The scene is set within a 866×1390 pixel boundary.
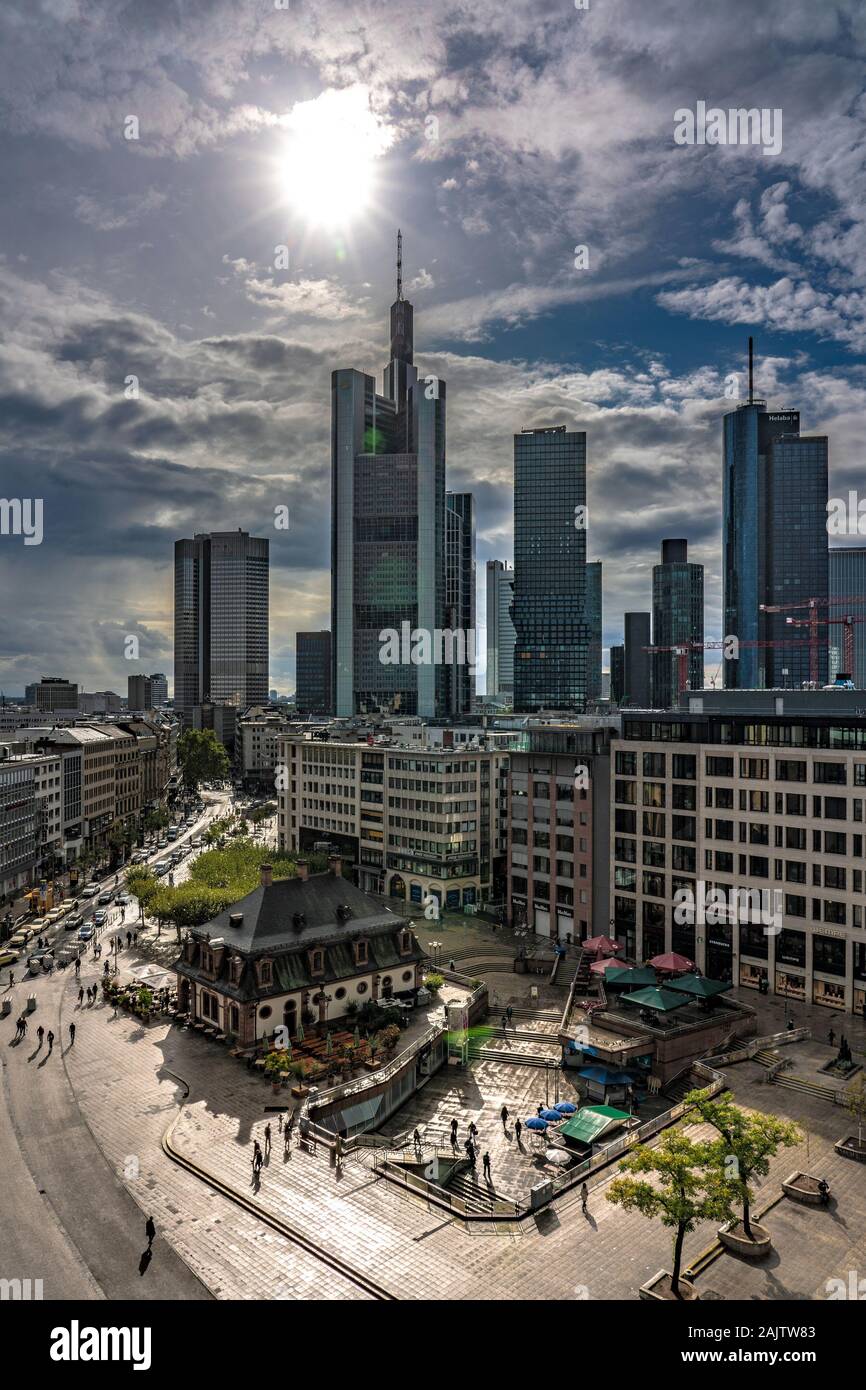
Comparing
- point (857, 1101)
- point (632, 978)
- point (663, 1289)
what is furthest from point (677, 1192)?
point (632, 978)

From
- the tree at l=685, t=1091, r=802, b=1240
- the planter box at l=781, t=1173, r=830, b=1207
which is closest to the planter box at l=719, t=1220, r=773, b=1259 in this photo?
the tree at l=685, t=1091, r=802, b=1240

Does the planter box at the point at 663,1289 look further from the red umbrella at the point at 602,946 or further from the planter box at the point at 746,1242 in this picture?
the red umbrella at the point at 602,946

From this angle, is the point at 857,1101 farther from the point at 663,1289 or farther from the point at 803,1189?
the point at 663,1289

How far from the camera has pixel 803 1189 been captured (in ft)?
137

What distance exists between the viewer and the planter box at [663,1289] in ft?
108

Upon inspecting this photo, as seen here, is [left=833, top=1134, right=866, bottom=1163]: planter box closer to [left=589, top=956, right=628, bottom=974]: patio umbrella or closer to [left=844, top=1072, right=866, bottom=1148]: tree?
[left=844, top=1072, right=866, bottom=1148]: tree

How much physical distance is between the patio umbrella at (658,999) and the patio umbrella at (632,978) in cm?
296

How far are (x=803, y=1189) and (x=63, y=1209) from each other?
1432 inches
